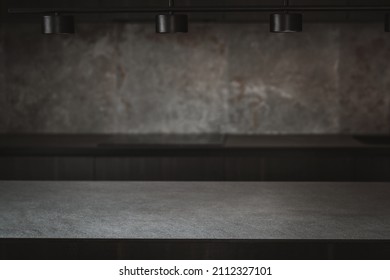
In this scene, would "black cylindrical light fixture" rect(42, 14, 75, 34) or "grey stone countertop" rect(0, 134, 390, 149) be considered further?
"grey stone countertop" rect(0, 134, 390, 149)

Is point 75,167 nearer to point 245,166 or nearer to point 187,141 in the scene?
point 187,141

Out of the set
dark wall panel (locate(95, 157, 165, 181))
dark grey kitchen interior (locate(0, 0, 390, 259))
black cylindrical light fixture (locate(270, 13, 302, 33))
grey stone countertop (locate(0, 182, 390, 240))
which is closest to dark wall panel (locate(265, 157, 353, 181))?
dark grey kitchen interior (locate(0, 0, 390, 259))

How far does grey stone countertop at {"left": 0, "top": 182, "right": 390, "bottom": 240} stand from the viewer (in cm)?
221

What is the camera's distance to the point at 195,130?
565 cm

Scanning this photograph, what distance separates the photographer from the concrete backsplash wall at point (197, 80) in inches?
218

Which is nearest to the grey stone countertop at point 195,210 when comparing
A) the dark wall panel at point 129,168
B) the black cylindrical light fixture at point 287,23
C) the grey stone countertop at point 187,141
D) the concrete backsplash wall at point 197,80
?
the black cylindrical light fixture at point 287,23

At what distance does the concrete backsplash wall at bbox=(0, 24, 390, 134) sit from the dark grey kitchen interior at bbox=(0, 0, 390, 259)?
11 millimetres

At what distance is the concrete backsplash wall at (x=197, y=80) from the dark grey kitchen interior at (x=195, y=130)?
0.01 m

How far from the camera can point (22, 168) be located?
4688 mm

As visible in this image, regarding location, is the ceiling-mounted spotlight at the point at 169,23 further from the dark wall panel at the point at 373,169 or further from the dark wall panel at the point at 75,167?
the dark wall panel at the point at 373,169

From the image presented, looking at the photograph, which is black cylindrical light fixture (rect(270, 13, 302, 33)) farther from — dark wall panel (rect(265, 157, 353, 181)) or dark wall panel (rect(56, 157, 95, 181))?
dark wall panel (rect(56, 157, 95, 181))

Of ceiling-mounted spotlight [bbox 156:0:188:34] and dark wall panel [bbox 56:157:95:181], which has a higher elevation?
ceiling-mounted spotlight [bbox 156:0:188:34]

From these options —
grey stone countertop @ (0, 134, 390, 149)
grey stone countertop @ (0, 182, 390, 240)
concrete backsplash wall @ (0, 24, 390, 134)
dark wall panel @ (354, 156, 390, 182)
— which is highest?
concrete backsplash wall @ (0, 24, 390, 134)

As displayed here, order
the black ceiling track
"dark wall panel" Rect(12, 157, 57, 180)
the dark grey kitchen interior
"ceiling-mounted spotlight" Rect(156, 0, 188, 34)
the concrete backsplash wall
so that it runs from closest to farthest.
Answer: the dark grey kitchen interior < the black ceiling track < "ceiling-mounted spotlight" Rect(156, 0, 188, 34) < "dark wall panel" Rect(12, 157, 57, 180) < the concrete backsplash wall
